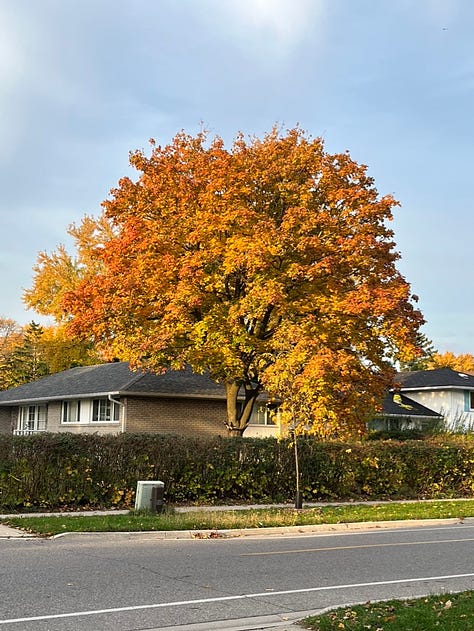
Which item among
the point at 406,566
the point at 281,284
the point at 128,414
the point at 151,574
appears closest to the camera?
the point at 151,574

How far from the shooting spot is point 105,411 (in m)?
34.1

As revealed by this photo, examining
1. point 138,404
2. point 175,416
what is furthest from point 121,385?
point 175,416

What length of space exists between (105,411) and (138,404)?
2.49 m

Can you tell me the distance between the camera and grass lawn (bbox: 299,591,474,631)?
7.14 m

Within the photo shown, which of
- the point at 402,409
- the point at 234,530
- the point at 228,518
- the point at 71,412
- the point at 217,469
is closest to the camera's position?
the point at 234,530

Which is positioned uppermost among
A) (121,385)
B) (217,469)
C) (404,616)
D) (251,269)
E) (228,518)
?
(251,269)

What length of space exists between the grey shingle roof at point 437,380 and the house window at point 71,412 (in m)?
21.8

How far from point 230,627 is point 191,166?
21395 millimetres

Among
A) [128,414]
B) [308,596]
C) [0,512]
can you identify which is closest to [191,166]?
[128,414]

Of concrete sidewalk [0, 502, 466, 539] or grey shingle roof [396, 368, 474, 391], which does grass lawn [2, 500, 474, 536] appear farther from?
grey shingle roof [396, 368, 474, 391]

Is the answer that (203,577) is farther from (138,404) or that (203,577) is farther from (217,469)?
(138,404)

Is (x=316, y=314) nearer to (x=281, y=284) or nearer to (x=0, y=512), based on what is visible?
(x=281, y=284)

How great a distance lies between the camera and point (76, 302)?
27.4m

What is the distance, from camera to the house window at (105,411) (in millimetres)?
33625
